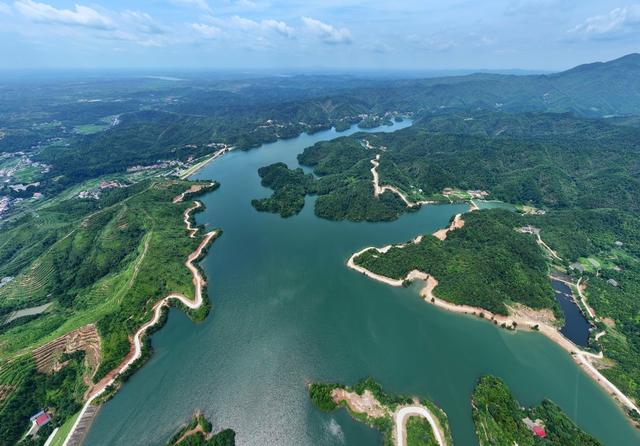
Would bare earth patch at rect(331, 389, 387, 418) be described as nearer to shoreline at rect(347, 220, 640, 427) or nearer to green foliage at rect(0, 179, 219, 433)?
shoreline at rect(347, 220, 640, 427)

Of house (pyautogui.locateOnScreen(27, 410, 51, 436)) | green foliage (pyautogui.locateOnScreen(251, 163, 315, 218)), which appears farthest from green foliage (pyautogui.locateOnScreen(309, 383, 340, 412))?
green foliage (pyautogui.locateOnScreen(251, 163, 315, 218))

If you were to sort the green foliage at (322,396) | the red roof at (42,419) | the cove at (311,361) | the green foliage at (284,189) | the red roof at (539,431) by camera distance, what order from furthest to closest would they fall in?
the green foliage at (284,189) → the green foliage at (322,396) → the red roof at (42,419) → the cove at (311,361) → the red roof at (539,431)

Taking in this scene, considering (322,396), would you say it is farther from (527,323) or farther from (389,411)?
(527,323)

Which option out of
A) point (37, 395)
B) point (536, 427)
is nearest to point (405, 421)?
point (536, 427)

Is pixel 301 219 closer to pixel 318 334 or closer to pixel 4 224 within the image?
pixel 318 334

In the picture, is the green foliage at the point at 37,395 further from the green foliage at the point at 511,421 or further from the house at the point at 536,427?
the house at the point at 536,427

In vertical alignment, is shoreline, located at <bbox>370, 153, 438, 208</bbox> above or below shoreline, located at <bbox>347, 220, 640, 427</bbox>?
above

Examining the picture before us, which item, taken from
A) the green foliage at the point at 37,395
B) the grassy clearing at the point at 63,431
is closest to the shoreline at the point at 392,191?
the green foliage at the point at 37,395

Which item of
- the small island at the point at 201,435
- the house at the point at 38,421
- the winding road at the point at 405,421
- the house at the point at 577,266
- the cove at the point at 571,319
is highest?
the winding road at the point at 405,421
